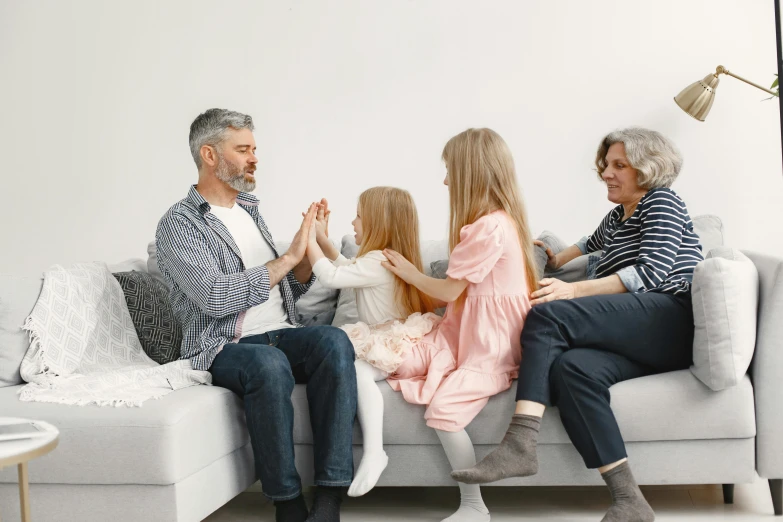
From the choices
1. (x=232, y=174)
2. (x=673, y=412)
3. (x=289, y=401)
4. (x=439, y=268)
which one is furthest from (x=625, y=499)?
(x=232, y=174)

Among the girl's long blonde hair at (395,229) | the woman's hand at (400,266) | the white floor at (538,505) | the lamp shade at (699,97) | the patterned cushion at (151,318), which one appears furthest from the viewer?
the lamp shade at (699,97)

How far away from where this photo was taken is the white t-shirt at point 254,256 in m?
2.47

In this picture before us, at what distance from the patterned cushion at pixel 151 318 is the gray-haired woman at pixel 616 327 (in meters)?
1.14

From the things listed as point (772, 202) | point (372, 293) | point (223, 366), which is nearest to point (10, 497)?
point (223, 366)

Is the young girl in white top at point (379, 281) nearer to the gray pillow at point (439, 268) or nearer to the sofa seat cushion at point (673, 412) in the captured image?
the gray pillow at point (439, 268)

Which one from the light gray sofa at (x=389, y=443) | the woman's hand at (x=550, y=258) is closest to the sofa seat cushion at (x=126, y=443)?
the light gray sofa at (x=389, y=443)

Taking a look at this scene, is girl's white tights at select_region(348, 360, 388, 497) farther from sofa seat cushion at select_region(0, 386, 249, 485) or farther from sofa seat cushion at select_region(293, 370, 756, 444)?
sofa seat cushion at select_region(0, 386, 249, 485)

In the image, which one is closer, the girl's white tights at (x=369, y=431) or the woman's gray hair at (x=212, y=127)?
the girl's white tights at (x=369, y=431)

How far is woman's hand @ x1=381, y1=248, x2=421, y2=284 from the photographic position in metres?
2.39

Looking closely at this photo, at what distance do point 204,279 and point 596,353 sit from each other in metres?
1.12

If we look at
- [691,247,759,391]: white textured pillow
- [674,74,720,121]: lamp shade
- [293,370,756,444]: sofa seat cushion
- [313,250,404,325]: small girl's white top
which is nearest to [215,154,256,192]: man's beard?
[313,250,404,325]: small girl's white top

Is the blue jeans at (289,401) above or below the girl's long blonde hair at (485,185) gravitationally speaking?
below

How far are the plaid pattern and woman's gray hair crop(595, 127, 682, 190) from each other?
1.18 metres

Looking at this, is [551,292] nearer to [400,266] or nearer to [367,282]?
[400,266]
